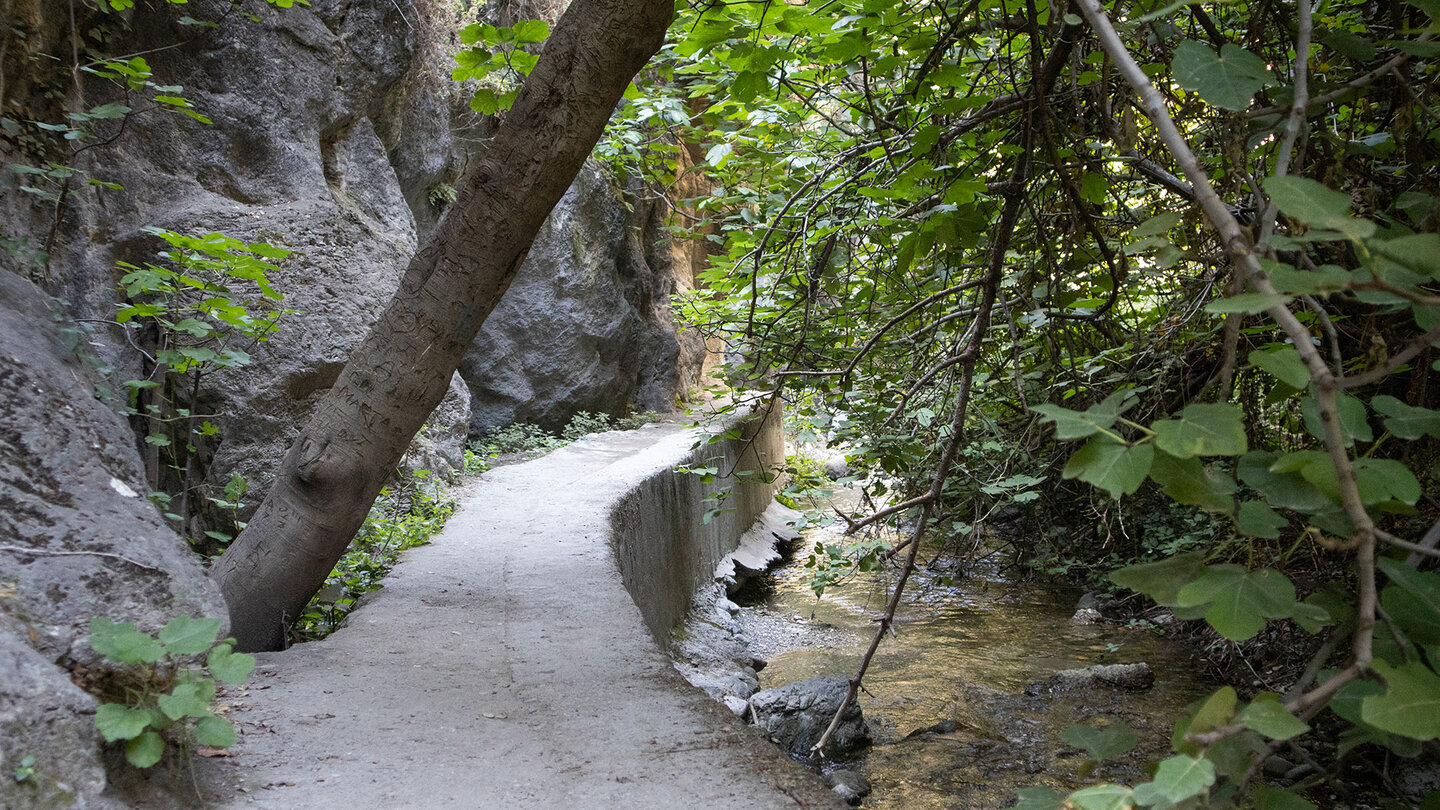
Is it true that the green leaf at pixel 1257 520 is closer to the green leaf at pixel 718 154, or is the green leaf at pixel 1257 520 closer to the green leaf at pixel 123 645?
the green leaf at pixel 123 645

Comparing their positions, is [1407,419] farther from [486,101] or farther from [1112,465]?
[486,101]

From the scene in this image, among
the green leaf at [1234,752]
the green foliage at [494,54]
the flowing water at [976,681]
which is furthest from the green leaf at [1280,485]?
the green foliage at [494,54]

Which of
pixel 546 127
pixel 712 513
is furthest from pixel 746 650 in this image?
pixel 546 127

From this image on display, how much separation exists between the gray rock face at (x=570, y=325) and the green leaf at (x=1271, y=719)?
1117 cm

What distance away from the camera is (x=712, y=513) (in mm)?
3971

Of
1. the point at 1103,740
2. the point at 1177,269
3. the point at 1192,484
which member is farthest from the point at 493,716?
the point at 1177,269

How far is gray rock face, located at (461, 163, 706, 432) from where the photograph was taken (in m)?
11.8

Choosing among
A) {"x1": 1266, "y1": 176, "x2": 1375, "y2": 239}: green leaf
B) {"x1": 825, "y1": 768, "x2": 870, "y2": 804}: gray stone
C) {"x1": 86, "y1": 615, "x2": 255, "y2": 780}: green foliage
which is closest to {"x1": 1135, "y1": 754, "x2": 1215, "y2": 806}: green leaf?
{"x1": 1266, "y1": 176, "x2": 1375, "y2": 239}: green leaf

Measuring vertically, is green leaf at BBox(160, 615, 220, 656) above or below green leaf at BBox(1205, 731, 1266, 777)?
below

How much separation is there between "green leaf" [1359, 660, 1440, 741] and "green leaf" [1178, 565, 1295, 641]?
0.13 metres

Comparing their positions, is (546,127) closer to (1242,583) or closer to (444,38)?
(1242,583)

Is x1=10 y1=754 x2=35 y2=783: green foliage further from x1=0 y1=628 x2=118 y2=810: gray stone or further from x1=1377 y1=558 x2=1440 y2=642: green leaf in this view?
x1=1377 y1=558 x2=1440 y2=642: green leaf

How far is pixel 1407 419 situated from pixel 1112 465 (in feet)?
1.57

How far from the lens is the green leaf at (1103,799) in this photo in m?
1.01
